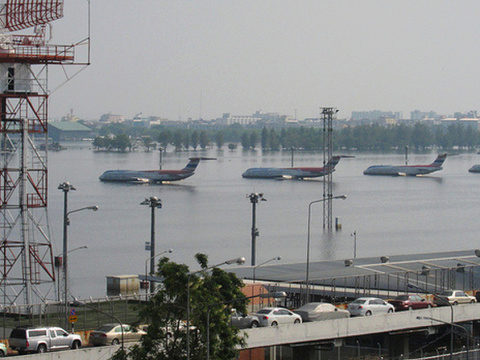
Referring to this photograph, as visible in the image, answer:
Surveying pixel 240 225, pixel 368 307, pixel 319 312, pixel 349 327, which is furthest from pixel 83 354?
pixel 240 225

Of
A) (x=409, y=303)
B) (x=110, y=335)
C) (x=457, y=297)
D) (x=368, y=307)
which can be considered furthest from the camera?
(x=457, y=297)

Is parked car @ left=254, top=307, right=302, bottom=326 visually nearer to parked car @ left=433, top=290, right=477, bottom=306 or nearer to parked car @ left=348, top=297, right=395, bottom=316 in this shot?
parked car @ left=348, top=297, right=395, bottom=316

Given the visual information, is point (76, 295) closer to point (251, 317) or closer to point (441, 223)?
point (251, 317)

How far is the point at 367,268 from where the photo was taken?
59875 millimetres

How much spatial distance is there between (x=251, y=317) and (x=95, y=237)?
7227 centimetres

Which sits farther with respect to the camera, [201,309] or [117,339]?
[117,339]

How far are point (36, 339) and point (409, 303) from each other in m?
18.8

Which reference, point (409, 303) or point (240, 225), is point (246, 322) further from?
point (240, 225)

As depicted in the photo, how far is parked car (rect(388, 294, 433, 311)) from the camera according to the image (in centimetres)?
4625


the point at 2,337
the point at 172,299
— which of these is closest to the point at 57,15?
the point at 2,337

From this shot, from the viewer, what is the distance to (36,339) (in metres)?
34.8

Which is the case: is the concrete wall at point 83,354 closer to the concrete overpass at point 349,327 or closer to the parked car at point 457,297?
the concrete overpass at point 349,327

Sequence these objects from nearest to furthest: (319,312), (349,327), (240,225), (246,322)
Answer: (246,322)
(319,312)
(349,327)
(240,225)

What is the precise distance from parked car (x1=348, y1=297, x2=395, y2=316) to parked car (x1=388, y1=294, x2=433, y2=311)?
1.54 meters
